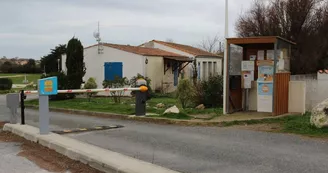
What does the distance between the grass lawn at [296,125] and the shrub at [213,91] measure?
3844mm

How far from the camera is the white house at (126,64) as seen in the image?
24125 millimetres

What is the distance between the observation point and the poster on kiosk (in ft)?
38.6

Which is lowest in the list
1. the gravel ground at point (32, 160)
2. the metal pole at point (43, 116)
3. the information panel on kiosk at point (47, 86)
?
the gravel ground at point (32, 160)

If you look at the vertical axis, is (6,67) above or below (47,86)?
above

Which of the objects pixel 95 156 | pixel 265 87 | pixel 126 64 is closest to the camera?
pixel 95 156

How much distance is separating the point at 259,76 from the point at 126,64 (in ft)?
44.2

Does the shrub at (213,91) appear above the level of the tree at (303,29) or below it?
below

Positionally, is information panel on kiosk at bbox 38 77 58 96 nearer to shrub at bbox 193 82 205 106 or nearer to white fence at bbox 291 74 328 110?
shrub at bbox 193 82 205 106

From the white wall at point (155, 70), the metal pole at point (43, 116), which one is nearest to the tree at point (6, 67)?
the white wall at point (155, 70)

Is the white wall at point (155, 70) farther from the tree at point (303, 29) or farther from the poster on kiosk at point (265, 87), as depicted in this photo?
the poster on kiosk at point (265, 87)

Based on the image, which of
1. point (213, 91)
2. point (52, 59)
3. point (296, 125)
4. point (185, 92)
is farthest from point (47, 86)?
point (52, 59)

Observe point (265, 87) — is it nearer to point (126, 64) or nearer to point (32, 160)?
point (32, 160)

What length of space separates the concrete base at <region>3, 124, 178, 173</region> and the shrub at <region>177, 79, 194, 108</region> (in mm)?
6432

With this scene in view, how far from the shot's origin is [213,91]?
573 inches
